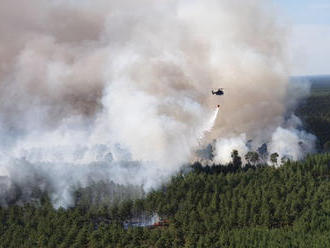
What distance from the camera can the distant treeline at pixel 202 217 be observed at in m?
52.5

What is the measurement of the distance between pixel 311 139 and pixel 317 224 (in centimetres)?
7403

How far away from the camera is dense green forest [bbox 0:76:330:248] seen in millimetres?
52750

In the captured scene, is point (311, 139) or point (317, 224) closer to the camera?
point (317, 224)

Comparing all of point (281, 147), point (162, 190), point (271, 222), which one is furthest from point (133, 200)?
point (281, 147)

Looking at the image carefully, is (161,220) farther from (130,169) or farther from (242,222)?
(130,169)

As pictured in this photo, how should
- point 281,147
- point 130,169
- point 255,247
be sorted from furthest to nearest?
point 281,147 → point 130,169 → point 255,247

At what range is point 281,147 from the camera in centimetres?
10931

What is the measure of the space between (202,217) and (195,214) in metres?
1.00

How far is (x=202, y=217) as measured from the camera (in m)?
58.8

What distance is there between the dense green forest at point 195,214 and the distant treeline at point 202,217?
0.35 ft

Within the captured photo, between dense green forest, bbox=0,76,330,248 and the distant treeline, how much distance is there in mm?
106

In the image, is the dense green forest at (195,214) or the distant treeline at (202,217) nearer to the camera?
the distant treeline at (202,217)

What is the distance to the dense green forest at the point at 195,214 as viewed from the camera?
5275cm

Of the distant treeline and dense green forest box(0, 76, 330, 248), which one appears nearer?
the distant treeline
